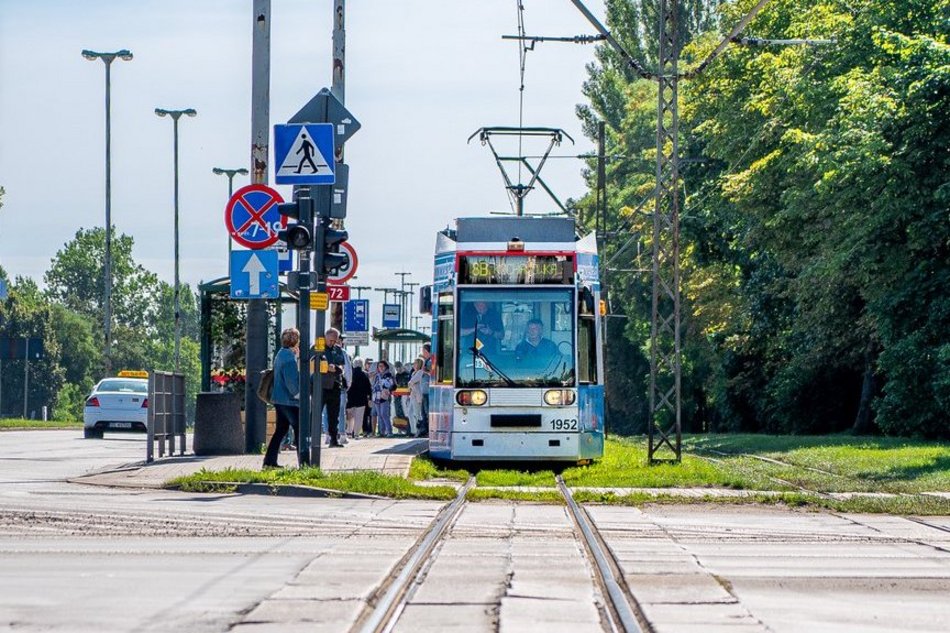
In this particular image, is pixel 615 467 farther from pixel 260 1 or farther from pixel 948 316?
pixel 948 316

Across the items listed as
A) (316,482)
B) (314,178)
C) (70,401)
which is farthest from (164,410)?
(70,401)

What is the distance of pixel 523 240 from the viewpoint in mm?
23094

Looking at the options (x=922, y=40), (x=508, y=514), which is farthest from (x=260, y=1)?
(x=922, y=40)

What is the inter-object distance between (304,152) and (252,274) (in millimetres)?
3336

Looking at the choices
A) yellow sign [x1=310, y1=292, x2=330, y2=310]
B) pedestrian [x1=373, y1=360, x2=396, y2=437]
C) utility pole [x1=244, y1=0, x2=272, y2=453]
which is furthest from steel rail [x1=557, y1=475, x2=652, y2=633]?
pedestrian [x1=373, y1=360, x2=396, y2=437]

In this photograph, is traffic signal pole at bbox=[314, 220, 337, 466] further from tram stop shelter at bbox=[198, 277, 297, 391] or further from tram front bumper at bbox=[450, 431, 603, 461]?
tram stop shelter at bbox=[198, 277, 297, 391]

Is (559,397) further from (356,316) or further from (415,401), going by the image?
(356,316)

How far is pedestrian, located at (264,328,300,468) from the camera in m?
20.2

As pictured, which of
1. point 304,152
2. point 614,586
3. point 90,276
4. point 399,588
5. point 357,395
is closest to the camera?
point 399,588

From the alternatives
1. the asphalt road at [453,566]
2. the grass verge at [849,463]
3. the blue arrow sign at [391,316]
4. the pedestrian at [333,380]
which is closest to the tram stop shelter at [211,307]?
the pedestrian at [333,380]

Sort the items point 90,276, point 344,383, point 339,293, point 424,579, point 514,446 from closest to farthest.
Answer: point 424,579
point 514,446
point 339,293
point 344,383
point 90,276

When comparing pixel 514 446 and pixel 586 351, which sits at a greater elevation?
pixel 586 351

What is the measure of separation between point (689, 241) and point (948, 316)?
18.9 metres

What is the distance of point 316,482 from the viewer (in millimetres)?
17859
